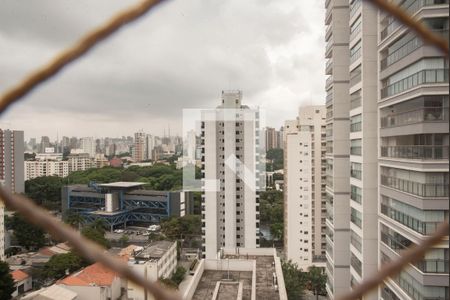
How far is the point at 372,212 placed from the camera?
3693mm

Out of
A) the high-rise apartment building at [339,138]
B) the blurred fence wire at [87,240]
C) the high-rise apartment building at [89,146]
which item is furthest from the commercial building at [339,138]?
the high-rise apartment building at [89,146]

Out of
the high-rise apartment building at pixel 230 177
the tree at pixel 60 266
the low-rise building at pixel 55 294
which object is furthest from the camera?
the high-rise apartment building at pixel 230 177

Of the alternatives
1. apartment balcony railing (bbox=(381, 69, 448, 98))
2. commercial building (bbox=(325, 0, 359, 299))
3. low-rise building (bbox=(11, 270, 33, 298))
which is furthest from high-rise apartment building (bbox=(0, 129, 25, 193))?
apartment balcony railing (bbox=(381, 69, 448, 98))

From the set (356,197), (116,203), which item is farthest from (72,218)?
(356,197)

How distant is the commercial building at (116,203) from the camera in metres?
13.6

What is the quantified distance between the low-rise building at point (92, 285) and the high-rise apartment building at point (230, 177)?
2.61m

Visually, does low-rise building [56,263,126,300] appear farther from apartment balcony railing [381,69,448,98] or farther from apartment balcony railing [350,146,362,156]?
apartment balcony railing [381,69,448,98]

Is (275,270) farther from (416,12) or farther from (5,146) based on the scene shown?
(5,146)

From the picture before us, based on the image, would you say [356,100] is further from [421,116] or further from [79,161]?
[79,161]

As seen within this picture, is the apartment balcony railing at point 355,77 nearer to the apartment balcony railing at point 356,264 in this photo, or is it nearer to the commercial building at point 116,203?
the apartment balcony railing at point 356,264

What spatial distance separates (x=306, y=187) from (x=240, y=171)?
191 cm

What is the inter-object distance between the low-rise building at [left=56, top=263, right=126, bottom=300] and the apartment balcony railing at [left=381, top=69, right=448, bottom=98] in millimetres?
5084

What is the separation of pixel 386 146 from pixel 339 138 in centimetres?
115

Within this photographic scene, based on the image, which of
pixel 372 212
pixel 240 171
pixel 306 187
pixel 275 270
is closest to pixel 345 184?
pixel 372 212
